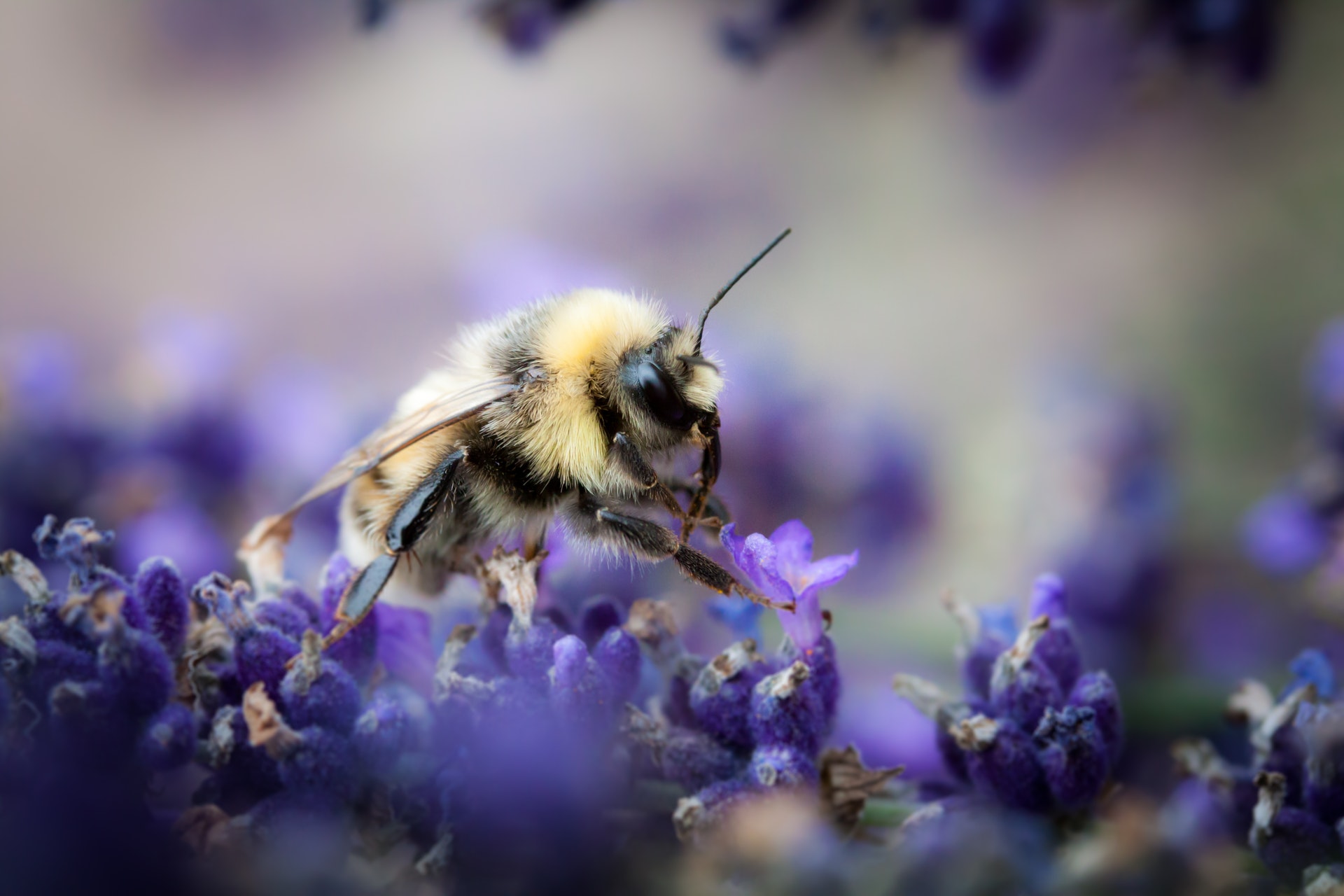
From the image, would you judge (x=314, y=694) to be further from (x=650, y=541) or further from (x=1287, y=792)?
(x=1287, y=792)

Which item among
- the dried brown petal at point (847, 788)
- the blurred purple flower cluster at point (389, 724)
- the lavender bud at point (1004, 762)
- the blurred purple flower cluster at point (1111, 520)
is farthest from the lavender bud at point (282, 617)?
the blurred purple flower cluster at point (1111, 520)

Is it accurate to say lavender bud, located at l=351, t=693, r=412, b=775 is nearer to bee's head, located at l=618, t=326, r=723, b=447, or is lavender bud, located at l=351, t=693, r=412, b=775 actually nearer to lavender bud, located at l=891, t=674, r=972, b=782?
bee's head, located at l=618, t=326, r=723, b=447

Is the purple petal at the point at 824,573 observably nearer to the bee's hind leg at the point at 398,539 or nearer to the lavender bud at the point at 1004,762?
the lavender bud at the point at 1004,762

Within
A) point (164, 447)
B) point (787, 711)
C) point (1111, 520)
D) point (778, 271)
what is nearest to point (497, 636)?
point (787, 711)

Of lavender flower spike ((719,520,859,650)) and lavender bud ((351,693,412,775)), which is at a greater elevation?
lavender flower spike ((719,520,859,650))

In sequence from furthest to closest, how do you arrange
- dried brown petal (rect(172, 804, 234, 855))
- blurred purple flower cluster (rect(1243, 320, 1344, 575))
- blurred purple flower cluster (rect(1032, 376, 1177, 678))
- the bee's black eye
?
blurred purple flower cluster (rect(1032, 376, 1177, 678))
blurred purple flower cluster (rect(1243, 320, 1344, 575))
the bee's black eye
dried brown petal (rect(172, 804, 234, 855))

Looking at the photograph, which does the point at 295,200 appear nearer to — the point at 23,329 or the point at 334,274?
the point at 334,274

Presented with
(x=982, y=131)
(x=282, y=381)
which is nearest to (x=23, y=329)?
(x=282, y=381)

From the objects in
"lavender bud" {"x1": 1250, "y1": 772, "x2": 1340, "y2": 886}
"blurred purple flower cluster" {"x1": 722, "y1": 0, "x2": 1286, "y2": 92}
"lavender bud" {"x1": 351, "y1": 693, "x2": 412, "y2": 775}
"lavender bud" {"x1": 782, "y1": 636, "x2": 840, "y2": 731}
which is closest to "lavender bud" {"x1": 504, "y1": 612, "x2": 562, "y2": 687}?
"lavender bud" {"x1": 351, "y1": 693, "x2": 412, "y2": 775}
